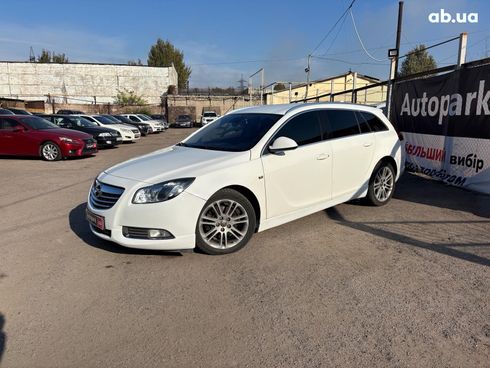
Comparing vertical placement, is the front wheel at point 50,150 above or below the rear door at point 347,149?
below

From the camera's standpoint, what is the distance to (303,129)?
5.08 m

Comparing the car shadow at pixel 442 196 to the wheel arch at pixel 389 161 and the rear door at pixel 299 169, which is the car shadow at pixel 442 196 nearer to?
the wheel arch at pixel 389 161

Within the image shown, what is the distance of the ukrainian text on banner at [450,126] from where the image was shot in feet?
23.0

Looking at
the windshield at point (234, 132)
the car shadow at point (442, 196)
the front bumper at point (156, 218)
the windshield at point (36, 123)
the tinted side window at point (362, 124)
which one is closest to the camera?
the front bumper at point (156, 218)

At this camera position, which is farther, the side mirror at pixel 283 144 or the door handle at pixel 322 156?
the door handle at pixel 322 156

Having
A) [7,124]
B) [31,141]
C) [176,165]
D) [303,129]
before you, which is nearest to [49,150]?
[31,141]

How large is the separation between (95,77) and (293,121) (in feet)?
196

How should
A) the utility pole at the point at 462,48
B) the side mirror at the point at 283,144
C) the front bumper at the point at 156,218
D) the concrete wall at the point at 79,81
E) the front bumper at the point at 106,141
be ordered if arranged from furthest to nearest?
1. the concrete wall at the point at 79,81
2. the front bumper at the point at 106,141
3. the utility pole at the point at 462,48
4. the side mirror at the point at 283,144
5. the front bumper at the point at 156,218

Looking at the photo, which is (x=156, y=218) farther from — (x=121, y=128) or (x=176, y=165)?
(x=121, y=128)

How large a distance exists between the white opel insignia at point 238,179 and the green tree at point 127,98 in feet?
177

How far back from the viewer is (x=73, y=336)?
290 cm

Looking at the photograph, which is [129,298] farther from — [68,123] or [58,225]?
[68,123]

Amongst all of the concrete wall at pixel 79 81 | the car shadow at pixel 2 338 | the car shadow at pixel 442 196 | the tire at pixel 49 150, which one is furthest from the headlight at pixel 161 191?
the concrete wall at pixel 79 81

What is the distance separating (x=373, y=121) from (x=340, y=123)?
0.90 m
